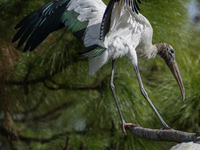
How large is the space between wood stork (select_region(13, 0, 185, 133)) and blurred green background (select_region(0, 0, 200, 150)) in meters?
0.24

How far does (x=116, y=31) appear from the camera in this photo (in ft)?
3.28

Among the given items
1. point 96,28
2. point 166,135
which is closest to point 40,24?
point 96,28

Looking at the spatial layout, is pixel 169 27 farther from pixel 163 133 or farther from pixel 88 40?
pixel 163 133

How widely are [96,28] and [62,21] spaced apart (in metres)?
0.14

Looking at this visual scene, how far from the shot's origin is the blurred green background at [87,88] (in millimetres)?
1337

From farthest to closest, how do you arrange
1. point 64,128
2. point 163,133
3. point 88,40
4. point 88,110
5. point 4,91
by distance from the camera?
1. point 64,128
2. point 88,110
3. point 4,91
4. point 88,40
5. point 163,133

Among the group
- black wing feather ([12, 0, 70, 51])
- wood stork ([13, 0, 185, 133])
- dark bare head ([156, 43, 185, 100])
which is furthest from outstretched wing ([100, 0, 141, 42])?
dark bare head ([156, 43, 185, 100])

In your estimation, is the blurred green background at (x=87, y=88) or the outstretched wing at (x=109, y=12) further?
the blurred green background at (x=87, y=88)

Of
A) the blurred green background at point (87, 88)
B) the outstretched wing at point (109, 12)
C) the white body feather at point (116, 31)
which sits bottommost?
the blurred green background at point (87, 88)

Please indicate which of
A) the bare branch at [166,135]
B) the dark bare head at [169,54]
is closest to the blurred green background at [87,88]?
the dark bare head at [169,54]

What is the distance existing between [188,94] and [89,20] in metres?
0.60

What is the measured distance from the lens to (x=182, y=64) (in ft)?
4.85

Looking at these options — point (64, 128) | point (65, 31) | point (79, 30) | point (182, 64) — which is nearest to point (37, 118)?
point (64, 128)

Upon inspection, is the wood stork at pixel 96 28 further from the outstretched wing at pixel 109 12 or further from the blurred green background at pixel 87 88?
the blurred green background at pixel 87 88
